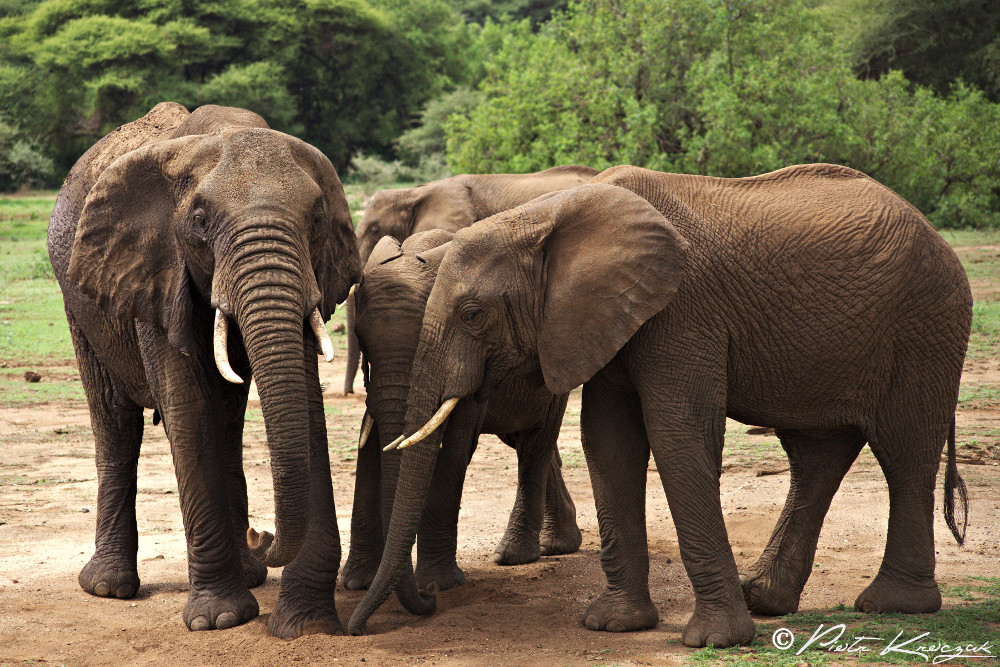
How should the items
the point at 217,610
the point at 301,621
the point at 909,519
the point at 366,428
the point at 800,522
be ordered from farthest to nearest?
the point at 800,522, the point at 366,428, the point at 909,519, the point at 217,610, the point at 301,621

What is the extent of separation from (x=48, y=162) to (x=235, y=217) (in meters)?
37.0

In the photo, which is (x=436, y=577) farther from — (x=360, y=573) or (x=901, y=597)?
(x=901, y=597)

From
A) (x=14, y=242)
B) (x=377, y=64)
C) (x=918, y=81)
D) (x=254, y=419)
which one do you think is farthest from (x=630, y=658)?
(x=377, y=64)

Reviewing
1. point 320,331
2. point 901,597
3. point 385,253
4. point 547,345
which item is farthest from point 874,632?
point 385,253

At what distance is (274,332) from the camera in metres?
5.11

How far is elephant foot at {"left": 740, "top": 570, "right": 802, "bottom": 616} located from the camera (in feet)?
19.7

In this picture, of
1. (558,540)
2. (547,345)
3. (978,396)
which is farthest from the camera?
(978,396)

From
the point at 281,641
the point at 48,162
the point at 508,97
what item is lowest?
the point at 48,162

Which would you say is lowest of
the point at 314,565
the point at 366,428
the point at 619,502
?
the point at 314,565

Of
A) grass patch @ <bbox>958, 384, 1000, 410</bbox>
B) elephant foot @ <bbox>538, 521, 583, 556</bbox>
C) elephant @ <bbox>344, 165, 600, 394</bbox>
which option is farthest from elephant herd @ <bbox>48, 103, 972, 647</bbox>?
elephant @ <bbox>344, 165, 600, 394</bbox>

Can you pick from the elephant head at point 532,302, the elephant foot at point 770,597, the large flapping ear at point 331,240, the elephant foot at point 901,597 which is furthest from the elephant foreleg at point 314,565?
the elephant foot at point 901,597

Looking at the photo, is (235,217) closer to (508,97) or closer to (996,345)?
(996,345)

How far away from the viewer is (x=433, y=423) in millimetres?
5301

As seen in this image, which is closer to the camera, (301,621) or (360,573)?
(301,621)
